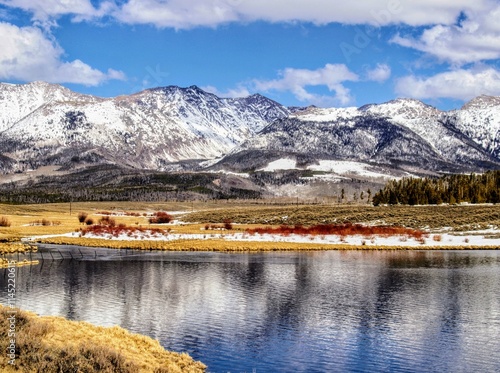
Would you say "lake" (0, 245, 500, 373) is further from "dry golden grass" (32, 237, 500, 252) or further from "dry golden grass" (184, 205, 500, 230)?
"dry golden grass" (184, 205, 500, 230)

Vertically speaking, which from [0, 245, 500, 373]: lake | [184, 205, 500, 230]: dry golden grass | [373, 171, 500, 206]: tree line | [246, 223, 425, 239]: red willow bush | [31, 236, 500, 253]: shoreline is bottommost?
[0, 245, 500, 373]: lake

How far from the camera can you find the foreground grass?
2234cm

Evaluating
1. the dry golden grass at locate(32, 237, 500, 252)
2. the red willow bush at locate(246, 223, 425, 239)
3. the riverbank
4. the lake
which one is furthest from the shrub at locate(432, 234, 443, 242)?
the lake

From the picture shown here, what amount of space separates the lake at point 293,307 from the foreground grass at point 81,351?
242cm

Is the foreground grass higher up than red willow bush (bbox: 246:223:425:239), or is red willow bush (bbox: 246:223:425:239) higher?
red willow bush (bbox: 246:223:425:239)

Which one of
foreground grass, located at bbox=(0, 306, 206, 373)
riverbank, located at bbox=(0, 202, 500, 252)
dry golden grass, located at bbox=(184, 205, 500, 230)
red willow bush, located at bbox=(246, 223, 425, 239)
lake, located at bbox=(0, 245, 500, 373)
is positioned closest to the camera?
foreground grass, located at bbox=(0, 306, 206, 373)

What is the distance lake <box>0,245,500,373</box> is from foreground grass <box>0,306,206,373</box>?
7.93ft

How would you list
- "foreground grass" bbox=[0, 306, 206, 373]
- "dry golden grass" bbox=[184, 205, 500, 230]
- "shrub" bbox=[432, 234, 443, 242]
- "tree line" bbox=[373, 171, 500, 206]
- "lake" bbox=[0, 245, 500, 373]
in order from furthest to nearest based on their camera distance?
1. "tree line" bbox=[373, 171, 500, 206]
2. "dry golden grass" bbox=[184, 205, 500, 230]
3. "shrub" bbox=[432, 234, 443, 242]
4. "lake" bbox=[0, 245, 500, 373]
5. "foreground grass" bbox=[0, 306, 206, 373]

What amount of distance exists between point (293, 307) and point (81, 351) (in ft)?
79.8

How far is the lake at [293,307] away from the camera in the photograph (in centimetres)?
3259

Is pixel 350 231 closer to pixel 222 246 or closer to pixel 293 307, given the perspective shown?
pixel 222 246

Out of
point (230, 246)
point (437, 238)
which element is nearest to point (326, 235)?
point (437, 238)

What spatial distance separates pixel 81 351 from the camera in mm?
23812

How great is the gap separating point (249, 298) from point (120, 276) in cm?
1793
